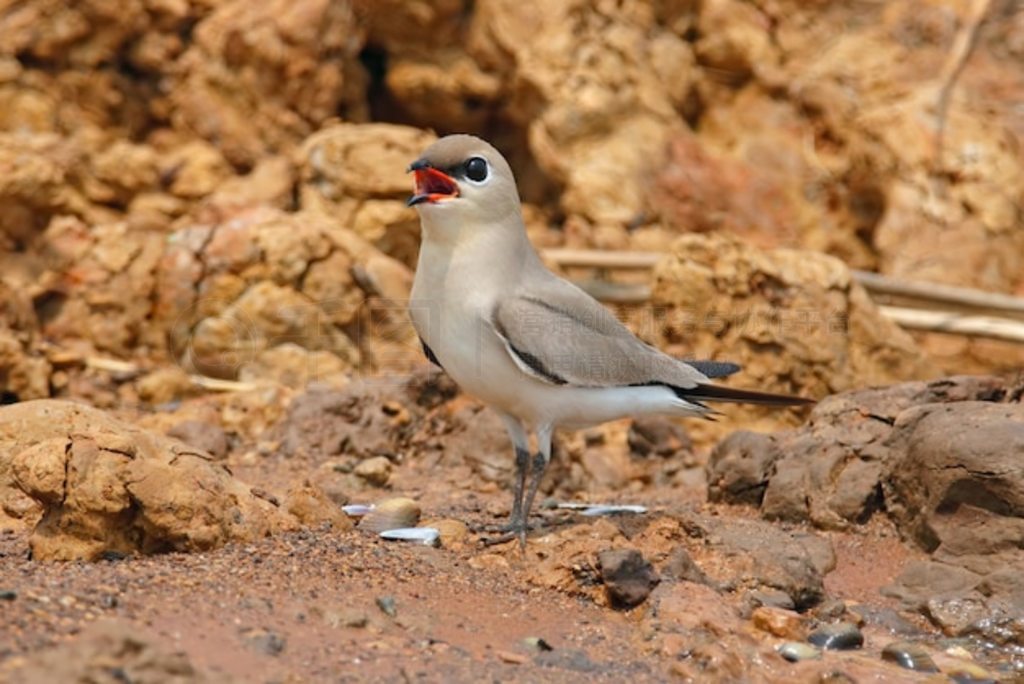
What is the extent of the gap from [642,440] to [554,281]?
208cm

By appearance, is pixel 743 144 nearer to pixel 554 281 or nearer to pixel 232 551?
pixel 554 281

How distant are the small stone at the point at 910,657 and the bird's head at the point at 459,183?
2354 millimetres

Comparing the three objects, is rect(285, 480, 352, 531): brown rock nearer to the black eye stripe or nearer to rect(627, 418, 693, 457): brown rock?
the black eye stripe

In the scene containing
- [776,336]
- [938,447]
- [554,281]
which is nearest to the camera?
[938,447]

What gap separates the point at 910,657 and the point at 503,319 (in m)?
2.06

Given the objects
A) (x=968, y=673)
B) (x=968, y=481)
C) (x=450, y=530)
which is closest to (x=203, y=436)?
(x=450, y=530)

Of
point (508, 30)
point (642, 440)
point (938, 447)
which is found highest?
point (508, 30)

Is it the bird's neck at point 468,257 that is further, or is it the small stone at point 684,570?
the bird's neck at point 468,257

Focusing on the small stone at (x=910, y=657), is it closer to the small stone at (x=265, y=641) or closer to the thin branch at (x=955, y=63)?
the small stone at (x=265, y=641)

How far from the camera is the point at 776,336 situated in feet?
26.8

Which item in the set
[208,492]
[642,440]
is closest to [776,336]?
[642,440]

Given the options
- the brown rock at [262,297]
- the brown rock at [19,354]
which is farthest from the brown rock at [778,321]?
the brown rock at [19,354]

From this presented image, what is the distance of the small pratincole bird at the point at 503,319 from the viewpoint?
571 centimetres

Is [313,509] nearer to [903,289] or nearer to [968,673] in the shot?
[968,673]
